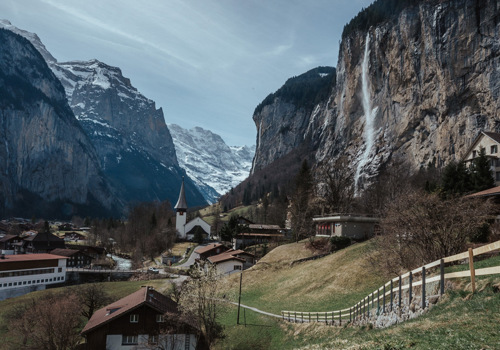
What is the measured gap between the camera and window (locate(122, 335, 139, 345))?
1309 inches

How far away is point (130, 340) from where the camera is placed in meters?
33.5

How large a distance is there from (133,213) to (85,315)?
337 feet

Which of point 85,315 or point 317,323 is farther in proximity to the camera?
point 85,315

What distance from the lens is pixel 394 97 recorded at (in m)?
125

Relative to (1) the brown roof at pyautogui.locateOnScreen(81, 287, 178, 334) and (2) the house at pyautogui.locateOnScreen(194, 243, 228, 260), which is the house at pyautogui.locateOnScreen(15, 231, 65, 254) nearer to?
(2) the house at pyautogui.locateOnScreen(194, 243, 228, 260)

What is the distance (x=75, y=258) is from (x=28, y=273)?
25431mm

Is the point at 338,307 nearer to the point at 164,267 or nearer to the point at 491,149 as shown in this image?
the point at 491,149

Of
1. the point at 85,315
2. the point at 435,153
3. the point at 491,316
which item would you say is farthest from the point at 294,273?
the point at 435,153

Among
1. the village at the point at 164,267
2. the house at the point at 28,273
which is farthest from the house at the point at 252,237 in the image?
the house at the point at 28,273

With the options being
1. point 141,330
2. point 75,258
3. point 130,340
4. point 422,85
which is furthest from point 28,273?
point 422,85

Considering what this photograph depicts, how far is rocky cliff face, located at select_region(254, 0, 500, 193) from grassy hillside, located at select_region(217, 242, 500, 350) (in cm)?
6506

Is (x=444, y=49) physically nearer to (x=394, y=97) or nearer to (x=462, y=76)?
(x=462, y=76)

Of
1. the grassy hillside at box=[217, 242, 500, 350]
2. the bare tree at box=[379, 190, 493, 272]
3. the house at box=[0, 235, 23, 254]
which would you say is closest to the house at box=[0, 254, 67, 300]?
the grassy hillside at box=[217, 242, 500, 350]

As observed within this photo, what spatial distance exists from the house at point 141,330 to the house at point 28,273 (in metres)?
53.3
